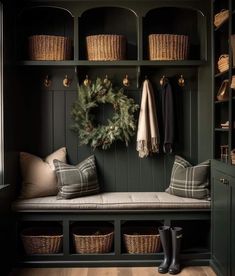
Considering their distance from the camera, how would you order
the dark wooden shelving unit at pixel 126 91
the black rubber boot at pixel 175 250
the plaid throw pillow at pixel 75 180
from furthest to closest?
1. the dark wooden shelving unit at pixel 126 91
2. the plaid throw pillow at pixel 75 180
3. the black rubber boot at pixel 175 250

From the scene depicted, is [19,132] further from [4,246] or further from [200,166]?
[200,166]

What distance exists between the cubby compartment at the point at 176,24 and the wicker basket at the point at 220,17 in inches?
21.3

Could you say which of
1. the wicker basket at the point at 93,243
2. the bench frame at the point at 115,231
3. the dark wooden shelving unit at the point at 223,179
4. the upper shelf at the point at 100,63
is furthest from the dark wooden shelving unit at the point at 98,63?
the wicker basket at the point at 93,243

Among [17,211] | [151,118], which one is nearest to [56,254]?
[17,211]

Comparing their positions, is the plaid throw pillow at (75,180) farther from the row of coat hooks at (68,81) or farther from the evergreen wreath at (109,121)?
the row of coat hooks at (68,81)

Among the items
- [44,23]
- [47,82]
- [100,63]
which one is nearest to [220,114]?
[100,63]

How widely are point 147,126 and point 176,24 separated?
1.07m

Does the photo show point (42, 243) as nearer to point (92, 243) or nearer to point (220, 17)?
point (92, 243)

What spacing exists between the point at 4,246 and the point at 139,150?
58.8 inches

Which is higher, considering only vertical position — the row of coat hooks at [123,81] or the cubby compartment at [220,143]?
the row of coat hooks at [123,81]

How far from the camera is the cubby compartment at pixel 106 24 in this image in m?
4.15

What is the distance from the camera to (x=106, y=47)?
12.6 ft

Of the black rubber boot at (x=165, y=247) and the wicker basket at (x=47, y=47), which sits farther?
the wicker basket at (x=47, y=47)

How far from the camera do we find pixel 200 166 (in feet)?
12.7
